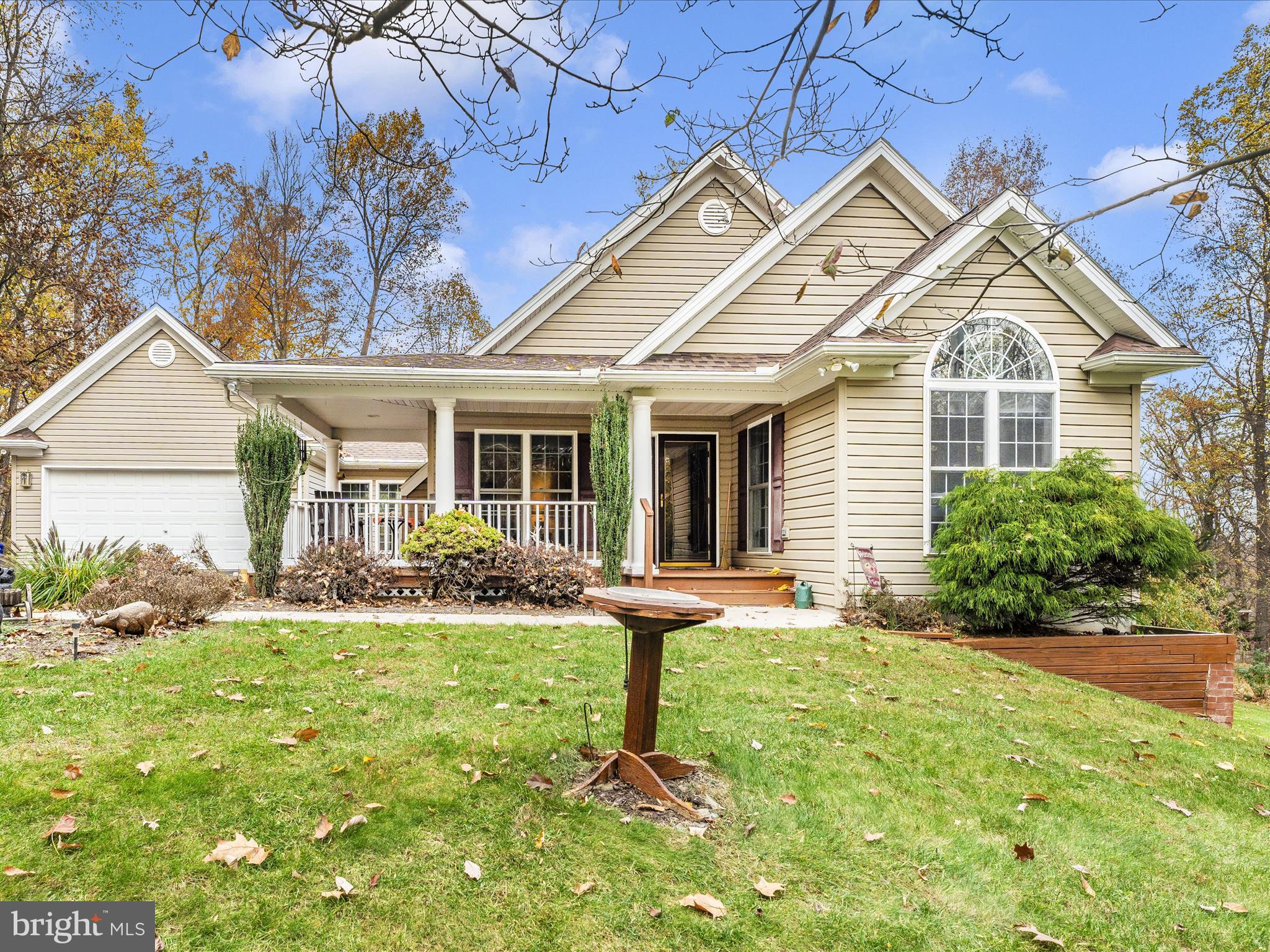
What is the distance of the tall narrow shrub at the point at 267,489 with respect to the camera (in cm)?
980

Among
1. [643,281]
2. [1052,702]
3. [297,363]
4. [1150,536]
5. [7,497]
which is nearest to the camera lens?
[1052,702]

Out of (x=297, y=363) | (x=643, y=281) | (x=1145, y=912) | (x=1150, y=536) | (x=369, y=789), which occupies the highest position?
(x=643, y=281)

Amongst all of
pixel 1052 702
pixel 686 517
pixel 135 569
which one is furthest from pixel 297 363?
pixel 1052 702

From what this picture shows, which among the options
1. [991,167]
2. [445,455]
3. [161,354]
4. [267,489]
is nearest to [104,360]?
[161,354]

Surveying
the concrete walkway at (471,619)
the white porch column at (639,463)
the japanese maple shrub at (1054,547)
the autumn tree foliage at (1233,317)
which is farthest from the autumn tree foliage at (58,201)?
the autumn tree foliage at (1233,317)

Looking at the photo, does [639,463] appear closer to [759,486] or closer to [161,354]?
[759,486]

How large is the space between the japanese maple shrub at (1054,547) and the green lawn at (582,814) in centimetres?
220

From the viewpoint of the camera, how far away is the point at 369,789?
3582 millimetres

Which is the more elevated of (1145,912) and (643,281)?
(643,281)

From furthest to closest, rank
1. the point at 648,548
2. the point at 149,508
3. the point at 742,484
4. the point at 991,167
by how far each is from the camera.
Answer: the point at 991,167, the point at 149,508, the point at 742,484, the point at 648,548

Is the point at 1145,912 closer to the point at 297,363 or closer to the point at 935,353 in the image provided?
the point at 935,353

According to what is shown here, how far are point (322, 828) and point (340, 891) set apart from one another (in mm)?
436

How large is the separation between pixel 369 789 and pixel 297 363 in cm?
813

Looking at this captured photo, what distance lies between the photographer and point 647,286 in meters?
13.2
